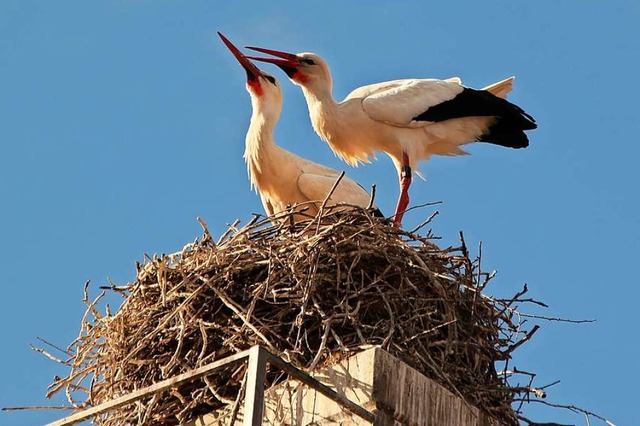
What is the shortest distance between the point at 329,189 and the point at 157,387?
3914 millimetres

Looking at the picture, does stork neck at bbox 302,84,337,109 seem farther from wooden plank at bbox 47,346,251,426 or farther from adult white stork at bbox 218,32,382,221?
wooden plank at bbox 47,346,251,426

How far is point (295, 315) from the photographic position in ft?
24.1

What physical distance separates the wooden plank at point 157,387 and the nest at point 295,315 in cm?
109

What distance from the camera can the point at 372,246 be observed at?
764cm

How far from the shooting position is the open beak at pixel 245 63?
34.7ft

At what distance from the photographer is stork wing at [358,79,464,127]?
10.2 m

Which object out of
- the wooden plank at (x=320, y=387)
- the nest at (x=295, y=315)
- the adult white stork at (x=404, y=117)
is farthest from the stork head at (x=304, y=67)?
the wooden plank at (x=320, y=387)

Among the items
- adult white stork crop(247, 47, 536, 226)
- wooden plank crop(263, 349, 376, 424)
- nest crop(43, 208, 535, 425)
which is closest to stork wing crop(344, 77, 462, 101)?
adult white stork crop(247, 47, 536, 226)

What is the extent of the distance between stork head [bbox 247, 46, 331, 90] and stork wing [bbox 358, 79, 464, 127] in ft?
1.30

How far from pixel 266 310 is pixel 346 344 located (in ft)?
1.82

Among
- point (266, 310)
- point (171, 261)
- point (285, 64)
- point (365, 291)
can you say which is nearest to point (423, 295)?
point (365, 291)

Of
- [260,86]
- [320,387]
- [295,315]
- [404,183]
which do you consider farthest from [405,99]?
[320,387]

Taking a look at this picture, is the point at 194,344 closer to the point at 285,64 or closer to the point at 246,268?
the point at 246,268

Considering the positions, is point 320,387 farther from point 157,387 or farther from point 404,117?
point 404,117
